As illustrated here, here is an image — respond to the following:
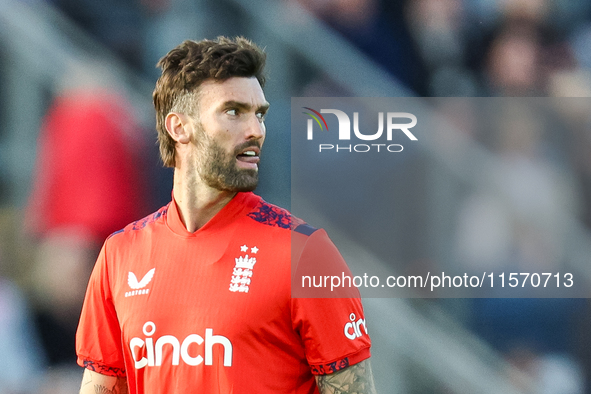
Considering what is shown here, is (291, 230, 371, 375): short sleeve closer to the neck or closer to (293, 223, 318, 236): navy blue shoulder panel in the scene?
(293, 223, 318, 236): navy blue shoulder panel

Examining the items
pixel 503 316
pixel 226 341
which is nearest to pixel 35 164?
pixel 226 341

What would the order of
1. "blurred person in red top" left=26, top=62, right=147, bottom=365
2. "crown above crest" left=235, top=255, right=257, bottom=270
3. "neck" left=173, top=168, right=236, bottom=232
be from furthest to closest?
"blurred person in red top" left=26, top=62, right=147, bottom=365 < "neck" left=173, top=168, right=236, bottom=232 < "crown above crest" left=235, top=255, right=257, bottom=270

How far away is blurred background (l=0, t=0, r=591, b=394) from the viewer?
2660 mm

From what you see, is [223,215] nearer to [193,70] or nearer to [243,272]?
Answer: [243,272]

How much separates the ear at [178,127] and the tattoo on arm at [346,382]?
84cm

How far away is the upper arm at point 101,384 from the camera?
199 centimetres

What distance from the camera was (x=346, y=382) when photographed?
5.65 ft

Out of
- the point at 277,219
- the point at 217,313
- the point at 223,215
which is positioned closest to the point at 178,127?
the point at 223,215

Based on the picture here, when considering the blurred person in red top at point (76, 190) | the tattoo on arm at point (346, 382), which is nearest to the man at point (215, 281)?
the tattoo on arm at point (346, 382)

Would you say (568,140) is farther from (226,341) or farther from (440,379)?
(226,341)

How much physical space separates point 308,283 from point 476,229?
124 centimetres

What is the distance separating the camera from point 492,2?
2854 millimetres

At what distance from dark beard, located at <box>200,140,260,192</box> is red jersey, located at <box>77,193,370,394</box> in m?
0.10

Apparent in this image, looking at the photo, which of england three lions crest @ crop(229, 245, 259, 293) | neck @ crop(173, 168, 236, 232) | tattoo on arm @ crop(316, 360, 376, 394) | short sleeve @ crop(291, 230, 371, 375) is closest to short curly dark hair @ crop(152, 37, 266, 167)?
neck @ crop(173, 168, 236, 232)
